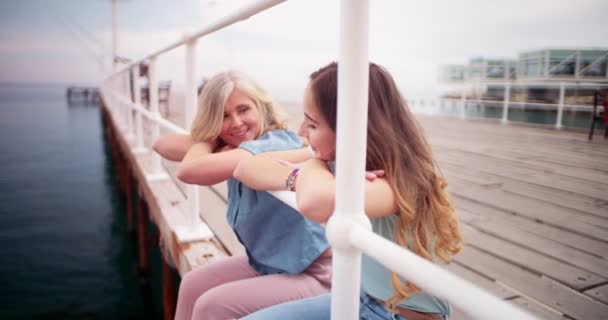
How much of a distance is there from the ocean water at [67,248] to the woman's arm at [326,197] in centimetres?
368

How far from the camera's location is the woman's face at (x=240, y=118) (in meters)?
1.38

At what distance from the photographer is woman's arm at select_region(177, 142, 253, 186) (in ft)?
4.00

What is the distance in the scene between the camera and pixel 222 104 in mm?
1356

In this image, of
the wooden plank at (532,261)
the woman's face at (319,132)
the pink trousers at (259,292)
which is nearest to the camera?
the woman's face at (319,132)

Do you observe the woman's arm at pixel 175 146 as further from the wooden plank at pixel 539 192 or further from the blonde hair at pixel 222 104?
the wooden plank at pixel 539 192

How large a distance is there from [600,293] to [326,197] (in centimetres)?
105

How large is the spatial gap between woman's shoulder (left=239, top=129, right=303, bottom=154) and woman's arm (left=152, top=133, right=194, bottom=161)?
0.31m

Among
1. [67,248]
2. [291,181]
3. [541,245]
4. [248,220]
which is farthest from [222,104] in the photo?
[67,248]

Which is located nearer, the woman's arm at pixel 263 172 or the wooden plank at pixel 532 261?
the woman's arm at pixel 263 172

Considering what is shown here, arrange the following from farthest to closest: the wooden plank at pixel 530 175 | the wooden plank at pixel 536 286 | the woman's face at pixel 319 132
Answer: the wooden plank at pixel 536 286
the wooden plank at pixel 530 175
the woman's face at pixel 319 132

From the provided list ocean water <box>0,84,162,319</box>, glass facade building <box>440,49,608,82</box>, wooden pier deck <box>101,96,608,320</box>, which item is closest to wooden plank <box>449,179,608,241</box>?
wooden pier deck <box>101,96,608,320</box>

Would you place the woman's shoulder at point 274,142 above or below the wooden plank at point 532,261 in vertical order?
above

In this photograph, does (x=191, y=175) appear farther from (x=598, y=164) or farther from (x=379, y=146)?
(x=598, y=164)

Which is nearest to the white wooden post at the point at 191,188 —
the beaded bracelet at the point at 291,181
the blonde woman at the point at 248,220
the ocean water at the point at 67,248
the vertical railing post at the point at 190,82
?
the vertical railing post at the point at 190,82
